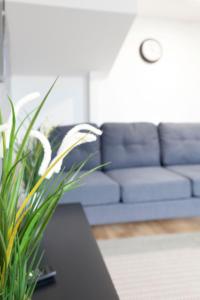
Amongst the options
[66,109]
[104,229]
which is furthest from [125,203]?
[66,109]

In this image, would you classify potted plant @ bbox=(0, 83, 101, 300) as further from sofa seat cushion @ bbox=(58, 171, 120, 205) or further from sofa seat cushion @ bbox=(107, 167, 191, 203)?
sofa seat cushion @ bbox=(107, 167, 191, 203)

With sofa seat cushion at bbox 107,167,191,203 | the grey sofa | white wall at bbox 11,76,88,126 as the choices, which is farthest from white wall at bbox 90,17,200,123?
sofa seat cushion at bbox 107,167,191,203

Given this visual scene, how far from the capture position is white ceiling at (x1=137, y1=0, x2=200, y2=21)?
9.49 feet

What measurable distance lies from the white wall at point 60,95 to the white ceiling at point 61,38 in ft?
0.28

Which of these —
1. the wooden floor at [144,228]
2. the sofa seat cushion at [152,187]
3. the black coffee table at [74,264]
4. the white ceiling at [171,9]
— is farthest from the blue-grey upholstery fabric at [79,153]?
the white ceiling at [171,9]

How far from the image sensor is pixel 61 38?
2.65 meters

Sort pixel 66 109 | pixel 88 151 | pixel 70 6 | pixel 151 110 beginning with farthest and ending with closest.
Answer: pixel 151 110, pixel 66 109, pixel 88 151, pixel 70 6

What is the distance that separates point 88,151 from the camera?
2.77 metres

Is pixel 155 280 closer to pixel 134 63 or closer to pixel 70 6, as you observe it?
pixel 70 6

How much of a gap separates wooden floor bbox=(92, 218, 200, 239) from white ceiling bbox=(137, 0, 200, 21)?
2.18m

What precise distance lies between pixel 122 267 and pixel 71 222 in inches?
22.1

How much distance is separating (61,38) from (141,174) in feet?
4.80

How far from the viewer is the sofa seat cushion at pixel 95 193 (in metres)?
2.19

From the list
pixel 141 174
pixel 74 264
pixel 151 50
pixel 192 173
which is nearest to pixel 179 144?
pixel 192 173
